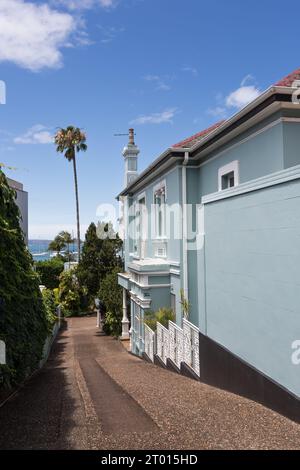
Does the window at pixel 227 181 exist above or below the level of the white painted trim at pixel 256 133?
below

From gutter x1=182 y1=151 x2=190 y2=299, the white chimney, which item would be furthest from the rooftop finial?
gutter x1=182 y1=151 x2=190 y2=299

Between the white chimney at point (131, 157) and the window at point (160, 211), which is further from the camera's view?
the white chimney at point (131, 157)

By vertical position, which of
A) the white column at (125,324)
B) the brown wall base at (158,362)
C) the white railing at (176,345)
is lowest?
the white column at (125,324)

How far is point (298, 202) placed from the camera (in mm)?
5293

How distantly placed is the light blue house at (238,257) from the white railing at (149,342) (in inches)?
2.5

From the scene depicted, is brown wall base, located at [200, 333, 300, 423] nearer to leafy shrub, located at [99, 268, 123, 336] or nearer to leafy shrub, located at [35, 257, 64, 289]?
leafy shrub, located at [99, 268, 123, 336]

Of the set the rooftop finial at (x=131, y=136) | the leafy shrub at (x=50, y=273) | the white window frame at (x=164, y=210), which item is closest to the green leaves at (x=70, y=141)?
the leafy shrub at (x=50, y=273)

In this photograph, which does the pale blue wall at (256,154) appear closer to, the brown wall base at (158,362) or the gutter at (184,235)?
the gutter at (184,235)

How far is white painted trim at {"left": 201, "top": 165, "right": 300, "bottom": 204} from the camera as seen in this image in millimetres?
5375

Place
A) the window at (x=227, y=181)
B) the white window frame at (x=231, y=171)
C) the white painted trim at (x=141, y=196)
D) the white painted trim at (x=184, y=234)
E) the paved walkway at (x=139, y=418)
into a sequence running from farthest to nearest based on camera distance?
the white painted trim at (x=141, y=196) → the white painted trim at (x=184, y=234) → the window at (x=227, y=181) → the white window frame at (x=231, y=171) → the paved walkway at (x=139, y=418)

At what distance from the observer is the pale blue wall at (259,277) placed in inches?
215

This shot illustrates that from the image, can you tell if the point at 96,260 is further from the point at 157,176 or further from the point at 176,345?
the point at 176,345

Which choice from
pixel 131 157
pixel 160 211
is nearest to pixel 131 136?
pixel 131 157

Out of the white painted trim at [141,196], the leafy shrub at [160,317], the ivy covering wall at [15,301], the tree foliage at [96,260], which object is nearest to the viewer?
the ivy covering wall at [15,301]
